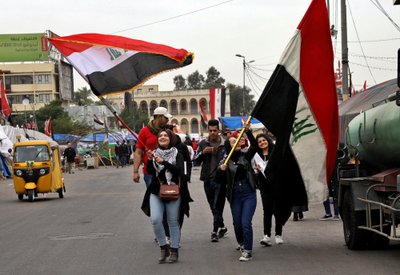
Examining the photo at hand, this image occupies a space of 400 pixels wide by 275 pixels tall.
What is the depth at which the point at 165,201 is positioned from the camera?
9531 mm

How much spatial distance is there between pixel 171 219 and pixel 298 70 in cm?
254

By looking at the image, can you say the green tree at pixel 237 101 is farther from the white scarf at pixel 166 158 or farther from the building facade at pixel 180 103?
the white scarf at pixel 166 158

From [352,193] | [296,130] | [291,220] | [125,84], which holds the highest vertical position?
[125,84]

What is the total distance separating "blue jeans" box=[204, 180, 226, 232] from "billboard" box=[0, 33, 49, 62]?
96.1m

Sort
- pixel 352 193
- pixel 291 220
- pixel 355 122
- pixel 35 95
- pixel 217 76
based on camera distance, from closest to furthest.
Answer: pixel 352 193 < pixel 355 122 < pixel 291 220 < pixel 35 95 < pixel 217 76

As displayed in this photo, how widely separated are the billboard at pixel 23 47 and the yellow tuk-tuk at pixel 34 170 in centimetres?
8424

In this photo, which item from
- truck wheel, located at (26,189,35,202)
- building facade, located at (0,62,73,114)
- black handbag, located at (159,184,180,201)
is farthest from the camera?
building facade, located at (0,62,73,114)

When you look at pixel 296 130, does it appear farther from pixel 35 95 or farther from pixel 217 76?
pixel 217 76

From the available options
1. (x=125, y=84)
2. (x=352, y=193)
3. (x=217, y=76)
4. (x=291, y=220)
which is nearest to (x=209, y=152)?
(x=125, y=84)

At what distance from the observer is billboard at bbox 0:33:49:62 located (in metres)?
105

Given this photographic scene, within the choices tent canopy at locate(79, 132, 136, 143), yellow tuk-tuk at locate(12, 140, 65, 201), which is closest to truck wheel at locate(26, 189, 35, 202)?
yellow tuk-tuk at locate(12, 140, 65, 201)

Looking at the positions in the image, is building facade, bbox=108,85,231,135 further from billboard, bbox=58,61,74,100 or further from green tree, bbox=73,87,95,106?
billboard, bbox=58,61,74,100

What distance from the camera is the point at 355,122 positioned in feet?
36.1

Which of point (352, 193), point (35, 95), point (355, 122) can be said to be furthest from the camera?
point (35, 95)
